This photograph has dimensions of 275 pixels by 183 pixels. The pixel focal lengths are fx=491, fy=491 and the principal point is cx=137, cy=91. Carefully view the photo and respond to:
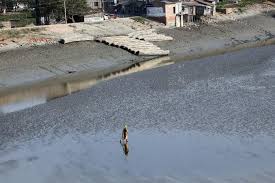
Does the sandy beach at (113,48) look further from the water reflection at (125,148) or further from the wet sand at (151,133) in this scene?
the water reflection at (125,148)

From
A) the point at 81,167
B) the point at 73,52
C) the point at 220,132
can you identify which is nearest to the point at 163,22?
the point at 73,52

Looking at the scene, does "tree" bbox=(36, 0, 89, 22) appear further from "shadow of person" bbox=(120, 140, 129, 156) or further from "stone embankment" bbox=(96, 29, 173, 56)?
"shadow of person" bbox=(120, 140, 129, 156)

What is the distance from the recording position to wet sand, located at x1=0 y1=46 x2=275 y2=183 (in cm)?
2761

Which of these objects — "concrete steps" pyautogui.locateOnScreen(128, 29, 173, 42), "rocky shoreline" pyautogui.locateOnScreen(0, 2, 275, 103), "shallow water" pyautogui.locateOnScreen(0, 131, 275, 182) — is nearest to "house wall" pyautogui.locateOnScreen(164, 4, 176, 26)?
"rocky shoreline" pyautogui.locateOnScreen(0, 2, 275, 103)

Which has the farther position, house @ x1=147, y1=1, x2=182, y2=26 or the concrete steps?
house @ x1=147, y1=1, x2=182, y2=26


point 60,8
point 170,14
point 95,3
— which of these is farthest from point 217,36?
point 95,3

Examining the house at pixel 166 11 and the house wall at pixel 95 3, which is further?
the house wall at pixel 95 3

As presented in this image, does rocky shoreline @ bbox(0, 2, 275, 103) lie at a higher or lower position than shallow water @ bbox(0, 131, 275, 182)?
higher

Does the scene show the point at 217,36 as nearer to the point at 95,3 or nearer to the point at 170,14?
the point at 170,14

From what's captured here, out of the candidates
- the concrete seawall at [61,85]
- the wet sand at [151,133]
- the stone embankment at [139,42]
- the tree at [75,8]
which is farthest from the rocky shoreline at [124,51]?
the wet sand at [151,133]

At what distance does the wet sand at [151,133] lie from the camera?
2761 centimetres

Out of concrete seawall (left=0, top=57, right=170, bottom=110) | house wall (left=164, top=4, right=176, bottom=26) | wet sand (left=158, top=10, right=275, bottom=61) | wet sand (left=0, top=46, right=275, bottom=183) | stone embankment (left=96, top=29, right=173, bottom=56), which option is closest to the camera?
wet sand (left=0, top=46, right=275, bottom=183)

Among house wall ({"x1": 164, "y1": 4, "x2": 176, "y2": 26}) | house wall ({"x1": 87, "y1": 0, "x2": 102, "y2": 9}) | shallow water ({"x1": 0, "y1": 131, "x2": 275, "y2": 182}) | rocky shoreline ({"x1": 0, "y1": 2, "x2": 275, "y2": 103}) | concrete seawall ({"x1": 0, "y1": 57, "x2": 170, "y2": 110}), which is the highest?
house wall ({"x1": 87, "y1": 0, "x2": 102, "y2": 9})

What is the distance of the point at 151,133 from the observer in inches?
1359
